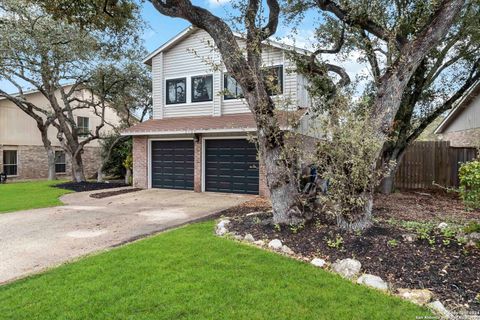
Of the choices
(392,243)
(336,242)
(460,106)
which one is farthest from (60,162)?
(460,106)

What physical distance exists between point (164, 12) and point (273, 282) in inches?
240

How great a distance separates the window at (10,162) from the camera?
68.8 feet

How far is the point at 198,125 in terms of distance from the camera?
521 inches

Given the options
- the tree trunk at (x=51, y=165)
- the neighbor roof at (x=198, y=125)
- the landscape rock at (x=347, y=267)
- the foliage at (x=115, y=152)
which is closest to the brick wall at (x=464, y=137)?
the neighbor roof at (x=198, y=125)

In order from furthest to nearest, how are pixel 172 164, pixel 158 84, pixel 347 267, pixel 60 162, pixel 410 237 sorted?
pixel 60 162, pixel 158 84, pixel 172 164, pixel 410 237, pixel 347 267

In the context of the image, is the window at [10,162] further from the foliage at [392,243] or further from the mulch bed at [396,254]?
the foliage at [392,243]

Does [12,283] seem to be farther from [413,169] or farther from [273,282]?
[413,169]

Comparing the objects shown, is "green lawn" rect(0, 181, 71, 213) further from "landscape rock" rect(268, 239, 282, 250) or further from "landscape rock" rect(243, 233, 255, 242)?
"landscape rock" rect(268, 239, 282, 250)

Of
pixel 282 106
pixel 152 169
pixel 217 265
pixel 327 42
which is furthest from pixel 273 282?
pixel 152 169

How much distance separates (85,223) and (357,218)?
20.7 ft

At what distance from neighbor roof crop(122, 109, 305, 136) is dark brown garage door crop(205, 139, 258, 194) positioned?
79 cm

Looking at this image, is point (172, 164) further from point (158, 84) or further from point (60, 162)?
point (60, 162)

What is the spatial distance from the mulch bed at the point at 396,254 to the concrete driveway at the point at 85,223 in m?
2.47

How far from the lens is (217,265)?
15.6 ft
